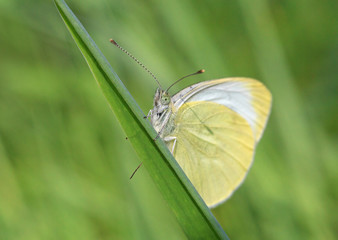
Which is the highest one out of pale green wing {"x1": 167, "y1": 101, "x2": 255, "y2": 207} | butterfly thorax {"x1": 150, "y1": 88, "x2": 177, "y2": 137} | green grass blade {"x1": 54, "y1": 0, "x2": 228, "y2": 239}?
green grass blade {"x1": 54, "y1": 0, "x2": 228, "y2": 239}

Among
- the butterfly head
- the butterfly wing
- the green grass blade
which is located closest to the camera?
the green grass blade

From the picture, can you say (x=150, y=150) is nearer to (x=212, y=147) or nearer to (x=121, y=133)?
(x=121, y=133)

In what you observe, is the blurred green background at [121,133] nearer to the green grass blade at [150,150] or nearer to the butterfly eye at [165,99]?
the butterfly eye at [165,99]

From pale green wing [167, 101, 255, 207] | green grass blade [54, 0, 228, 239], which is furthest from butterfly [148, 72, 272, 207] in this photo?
green grass blade [54, 0, 228, 239]

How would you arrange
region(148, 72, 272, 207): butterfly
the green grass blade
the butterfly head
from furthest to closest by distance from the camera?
1. region(148, 72, 272, 207): butterfly
2. the butterfly head
3. the green grass blade

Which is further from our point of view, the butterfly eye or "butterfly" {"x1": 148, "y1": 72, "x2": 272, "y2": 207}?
"butterfly" {"x1": 148, "y1": 72, "x2": 272, "y2": 207}

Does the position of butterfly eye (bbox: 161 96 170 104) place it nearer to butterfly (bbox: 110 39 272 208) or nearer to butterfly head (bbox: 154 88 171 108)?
butterfly head (bbox: 154 88 171 108)

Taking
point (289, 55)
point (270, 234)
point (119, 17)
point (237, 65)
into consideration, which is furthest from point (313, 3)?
point (270, 234)

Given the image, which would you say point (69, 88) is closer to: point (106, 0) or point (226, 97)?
point (106, 0)
